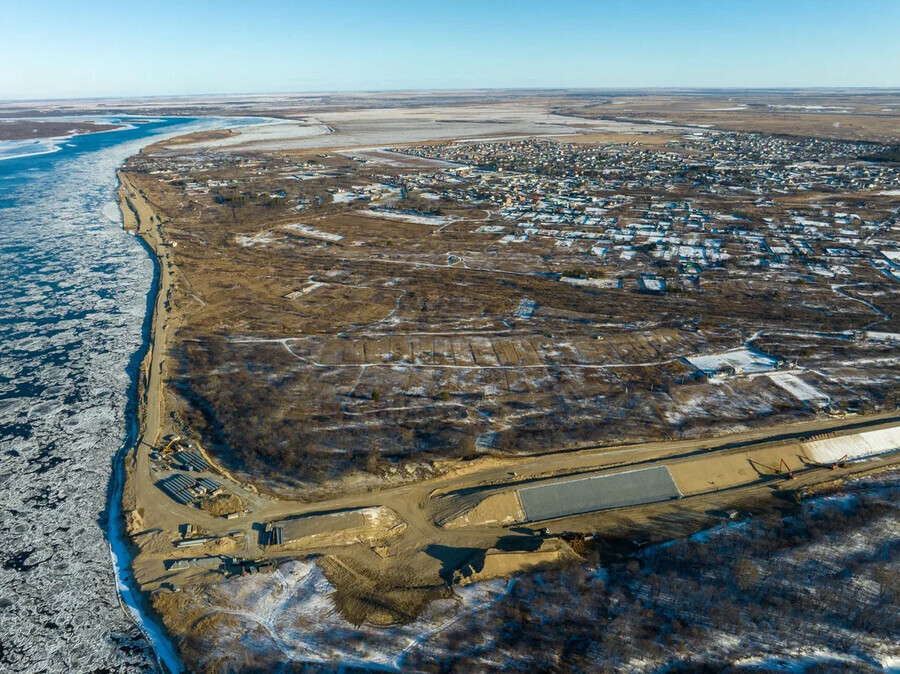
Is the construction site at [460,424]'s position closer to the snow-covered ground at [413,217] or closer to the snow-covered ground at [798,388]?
the snow-covered ground at [798,388]

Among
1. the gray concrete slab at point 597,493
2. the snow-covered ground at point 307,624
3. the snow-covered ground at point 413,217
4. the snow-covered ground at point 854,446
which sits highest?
the snow-covered ground at point 413,217

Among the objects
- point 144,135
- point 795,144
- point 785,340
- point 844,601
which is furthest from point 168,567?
point 144,135

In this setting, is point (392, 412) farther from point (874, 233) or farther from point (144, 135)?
point (144, 135)

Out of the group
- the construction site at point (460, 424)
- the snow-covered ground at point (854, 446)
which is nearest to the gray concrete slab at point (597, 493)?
the construction site at point (460, 424)

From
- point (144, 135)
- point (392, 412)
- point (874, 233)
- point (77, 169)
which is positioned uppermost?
point (144, 135)

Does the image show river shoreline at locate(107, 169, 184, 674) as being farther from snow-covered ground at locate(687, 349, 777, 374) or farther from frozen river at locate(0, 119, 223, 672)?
snow-covered ground at locate(687, 349, 777, 374)

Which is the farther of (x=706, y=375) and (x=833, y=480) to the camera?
(x=706, y=375)

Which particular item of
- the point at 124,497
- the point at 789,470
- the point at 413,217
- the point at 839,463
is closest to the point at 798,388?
the point at 839,463

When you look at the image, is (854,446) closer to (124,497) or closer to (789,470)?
(789,470)
